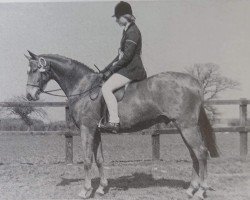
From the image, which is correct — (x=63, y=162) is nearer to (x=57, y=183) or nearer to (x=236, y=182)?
(x=57, y=183)

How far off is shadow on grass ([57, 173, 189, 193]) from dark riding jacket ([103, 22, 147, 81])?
198cm

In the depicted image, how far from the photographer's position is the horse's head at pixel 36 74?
6.62m

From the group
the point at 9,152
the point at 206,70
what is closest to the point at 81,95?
the point at 9,152

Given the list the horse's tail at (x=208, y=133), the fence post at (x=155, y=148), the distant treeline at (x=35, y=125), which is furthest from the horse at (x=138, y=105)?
the distant treeline at (x=35, y=125)

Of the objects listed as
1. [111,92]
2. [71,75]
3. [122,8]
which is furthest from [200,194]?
[122,8]

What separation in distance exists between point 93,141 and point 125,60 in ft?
4.63

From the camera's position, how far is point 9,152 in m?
11.8

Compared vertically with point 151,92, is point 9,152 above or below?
below

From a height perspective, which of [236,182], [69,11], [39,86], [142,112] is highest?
[69,11]

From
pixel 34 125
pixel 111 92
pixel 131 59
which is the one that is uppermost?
pixel 131 59

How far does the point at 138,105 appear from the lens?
→ 634 centimetres

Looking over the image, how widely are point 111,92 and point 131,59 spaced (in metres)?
0.63

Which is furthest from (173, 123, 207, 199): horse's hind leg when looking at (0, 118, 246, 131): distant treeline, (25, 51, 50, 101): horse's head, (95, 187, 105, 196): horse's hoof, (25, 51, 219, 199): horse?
(0, 118, 246, 131): distant treeline

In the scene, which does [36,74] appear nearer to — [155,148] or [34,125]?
[155,148]
